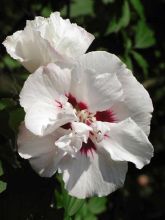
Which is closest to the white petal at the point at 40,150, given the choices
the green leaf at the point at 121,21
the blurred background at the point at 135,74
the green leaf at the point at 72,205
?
the blurred background at the point at 135,74

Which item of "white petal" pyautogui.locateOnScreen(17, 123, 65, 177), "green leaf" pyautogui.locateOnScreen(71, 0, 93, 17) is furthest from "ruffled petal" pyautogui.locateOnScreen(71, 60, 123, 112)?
"green leaf" pyautogui.locateOnScreen(71, 0, 93, 17)

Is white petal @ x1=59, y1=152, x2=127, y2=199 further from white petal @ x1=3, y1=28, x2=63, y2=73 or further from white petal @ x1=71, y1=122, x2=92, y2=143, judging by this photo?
white petal @ x1=3, y1=28, x2=63, y2=73

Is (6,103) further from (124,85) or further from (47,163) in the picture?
(124,85)

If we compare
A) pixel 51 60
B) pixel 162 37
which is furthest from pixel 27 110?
pixel 162 37

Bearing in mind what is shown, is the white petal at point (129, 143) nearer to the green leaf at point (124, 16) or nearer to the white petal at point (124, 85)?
the white petal at point (124, 85)

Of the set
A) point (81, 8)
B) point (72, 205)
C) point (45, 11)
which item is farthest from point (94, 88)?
point (45, 11)

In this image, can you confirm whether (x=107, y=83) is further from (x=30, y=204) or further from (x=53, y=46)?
(x=30, y=204)
